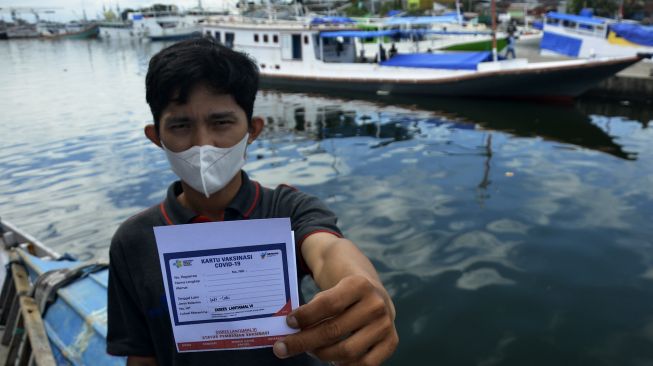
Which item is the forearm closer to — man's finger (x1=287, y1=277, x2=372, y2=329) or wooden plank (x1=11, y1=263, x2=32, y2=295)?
man's finger (x1=287, y1=277, x2=372, y2=329)

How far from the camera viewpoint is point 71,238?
24.1 feet

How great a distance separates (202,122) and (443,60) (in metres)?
19.0

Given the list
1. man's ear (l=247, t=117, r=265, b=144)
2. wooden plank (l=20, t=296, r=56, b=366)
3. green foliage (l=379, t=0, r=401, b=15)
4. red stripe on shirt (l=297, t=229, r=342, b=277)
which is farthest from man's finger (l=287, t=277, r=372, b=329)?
green foliage (l=379, t=0, r=401, b=15)

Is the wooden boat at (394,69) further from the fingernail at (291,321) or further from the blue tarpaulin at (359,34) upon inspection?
the fingernail at (291,321)

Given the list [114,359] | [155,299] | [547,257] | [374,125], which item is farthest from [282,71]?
[155,299]

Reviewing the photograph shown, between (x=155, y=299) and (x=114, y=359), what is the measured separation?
2.15 m

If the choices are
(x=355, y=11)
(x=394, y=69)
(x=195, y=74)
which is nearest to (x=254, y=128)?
(x=195, y=74)

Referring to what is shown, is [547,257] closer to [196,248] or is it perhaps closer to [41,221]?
[196,248]

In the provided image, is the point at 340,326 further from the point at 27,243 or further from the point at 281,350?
the point at 27,243

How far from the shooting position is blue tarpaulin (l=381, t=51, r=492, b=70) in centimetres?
1827

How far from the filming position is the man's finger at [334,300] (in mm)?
948

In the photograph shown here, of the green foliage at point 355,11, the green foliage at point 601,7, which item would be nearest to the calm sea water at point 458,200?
the green foliage at point 601,7

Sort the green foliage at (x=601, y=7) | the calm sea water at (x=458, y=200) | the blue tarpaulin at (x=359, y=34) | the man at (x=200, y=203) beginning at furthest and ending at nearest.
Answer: the green foliage at (x=601, y=7)
the blue tarpaulin at (x=359, y=34)
the calm sea water at (x=458, y=200)
the man at (x=200, y=203)

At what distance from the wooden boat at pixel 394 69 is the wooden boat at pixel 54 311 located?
9070mm
